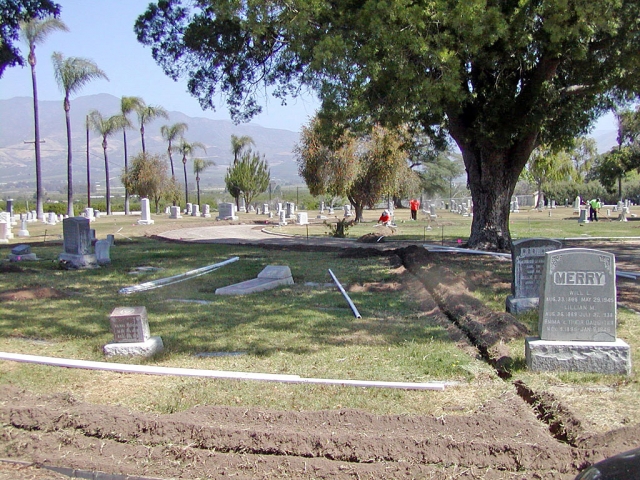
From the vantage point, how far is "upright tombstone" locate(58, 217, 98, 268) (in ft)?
50.6

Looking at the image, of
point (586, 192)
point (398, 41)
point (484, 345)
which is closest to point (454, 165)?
point (586, 192)

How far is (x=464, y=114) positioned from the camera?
17.2 meters

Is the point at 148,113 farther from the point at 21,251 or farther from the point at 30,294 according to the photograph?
the point at 30,294

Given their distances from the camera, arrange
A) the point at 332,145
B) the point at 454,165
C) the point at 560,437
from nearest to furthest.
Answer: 1. the point at 560,437
2. the point at 332,145
3. the point at 454,165

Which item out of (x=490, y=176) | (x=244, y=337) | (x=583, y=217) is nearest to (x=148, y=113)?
(x=583, y=217)

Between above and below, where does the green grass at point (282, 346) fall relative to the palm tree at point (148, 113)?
below

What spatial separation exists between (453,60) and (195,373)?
29.5 feet

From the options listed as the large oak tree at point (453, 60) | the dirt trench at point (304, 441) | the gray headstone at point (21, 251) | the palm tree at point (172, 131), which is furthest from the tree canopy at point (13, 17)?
the palm tree at point (172, 131)

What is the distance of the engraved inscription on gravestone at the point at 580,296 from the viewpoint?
6.36 meters

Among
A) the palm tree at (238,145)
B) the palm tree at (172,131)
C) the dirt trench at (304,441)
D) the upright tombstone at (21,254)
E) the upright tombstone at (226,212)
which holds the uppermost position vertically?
the palm tree at (172,131)

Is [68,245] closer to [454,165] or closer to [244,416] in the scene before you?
[244,416]

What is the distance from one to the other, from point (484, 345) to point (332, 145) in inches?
473

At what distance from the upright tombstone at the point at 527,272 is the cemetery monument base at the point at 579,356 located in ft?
9.23

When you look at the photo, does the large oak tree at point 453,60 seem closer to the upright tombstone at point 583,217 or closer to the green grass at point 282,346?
the green grass at point 282,346
